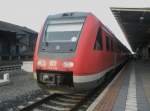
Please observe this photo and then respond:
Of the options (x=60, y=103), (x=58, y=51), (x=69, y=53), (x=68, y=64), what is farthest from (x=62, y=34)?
(x=60, y=103)

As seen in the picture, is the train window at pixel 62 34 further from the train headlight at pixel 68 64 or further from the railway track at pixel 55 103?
the railway track at pixel 55 103

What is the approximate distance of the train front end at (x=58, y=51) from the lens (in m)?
9.25

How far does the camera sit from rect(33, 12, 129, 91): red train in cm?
915

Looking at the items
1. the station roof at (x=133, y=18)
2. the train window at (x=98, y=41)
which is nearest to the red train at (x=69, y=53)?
the train window at (x=98, y=41)

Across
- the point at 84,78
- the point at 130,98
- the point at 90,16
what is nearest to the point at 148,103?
the point at 130,98

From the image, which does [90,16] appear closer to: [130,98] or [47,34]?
[47,34]

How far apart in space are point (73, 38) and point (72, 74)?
1260 millimetres

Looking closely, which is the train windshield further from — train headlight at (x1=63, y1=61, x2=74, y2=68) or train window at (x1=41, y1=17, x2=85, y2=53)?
train headlight at (x1=63, y1=61, x2=74, y2=68)

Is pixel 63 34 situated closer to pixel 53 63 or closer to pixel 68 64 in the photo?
pixel 53 63

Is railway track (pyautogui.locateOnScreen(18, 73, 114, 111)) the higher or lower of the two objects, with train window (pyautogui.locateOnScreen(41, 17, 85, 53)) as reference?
lower

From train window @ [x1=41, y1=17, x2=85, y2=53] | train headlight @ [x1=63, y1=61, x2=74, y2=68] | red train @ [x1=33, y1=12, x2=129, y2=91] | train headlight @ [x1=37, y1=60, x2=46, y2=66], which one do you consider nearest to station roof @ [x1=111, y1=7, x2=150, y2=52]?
red train @ [x1=33, y1=12, x2=129, y2=91]

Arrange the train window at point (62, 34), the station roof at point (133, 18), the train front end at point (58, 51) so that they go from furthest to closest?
the station roof at point (133, 18), the train window at point (62, 34), the train front end at point (58, 51)

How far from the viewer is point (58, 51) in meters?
9.54

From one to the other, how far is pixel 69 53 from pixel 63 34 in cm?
89
